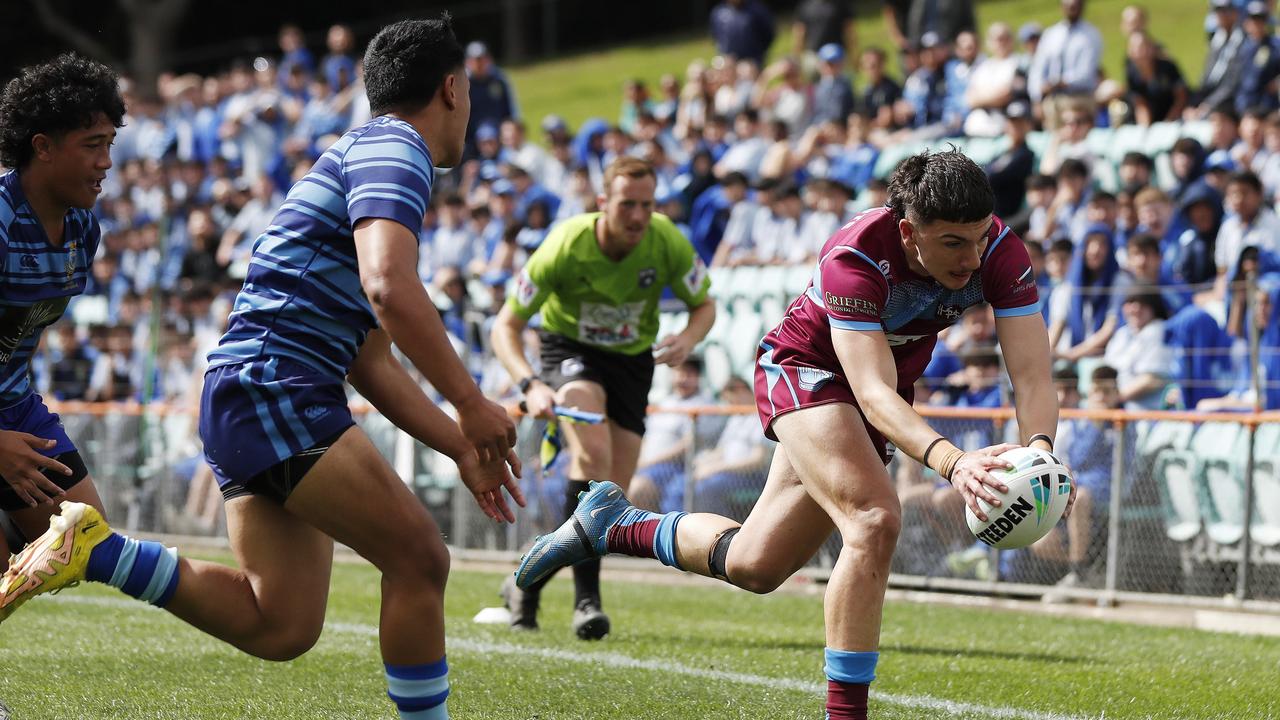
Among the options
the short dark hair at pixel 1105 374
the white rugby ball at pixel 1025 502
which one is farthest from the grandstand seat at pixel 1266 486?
the white rugby ball at pixel 1025 502

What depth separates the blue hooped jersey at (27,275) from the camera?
15.5 feet

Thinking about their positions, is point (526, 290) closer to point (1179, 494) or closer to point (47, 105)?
point (47, 105)

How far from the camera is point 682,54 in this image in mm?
30828

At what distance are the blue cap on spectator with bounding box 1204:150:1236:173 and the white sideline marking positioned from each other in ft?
22.3

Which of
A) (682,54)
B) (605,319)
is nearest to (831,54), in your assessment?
(605,319)

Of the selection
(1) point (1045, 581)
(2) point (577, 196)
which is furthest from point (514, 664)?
(2) point (577, 196)

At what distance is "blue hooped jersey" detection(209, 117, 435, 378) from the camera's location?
4.00 metres

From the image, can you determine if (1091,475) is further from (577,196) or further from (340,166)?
(577,196)

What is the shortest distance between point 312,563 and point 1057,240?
25.3ft

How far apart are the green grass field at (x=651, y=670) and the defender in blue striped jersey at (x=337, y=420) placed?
1.23 metres

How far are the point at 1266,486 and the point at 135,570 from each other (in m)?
6.75

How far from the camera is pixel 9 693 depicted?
562cm

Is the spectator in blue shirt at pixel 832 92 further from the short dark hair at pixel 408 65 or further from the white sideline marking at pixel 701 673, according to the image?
the short dark hair at pixel 408 65

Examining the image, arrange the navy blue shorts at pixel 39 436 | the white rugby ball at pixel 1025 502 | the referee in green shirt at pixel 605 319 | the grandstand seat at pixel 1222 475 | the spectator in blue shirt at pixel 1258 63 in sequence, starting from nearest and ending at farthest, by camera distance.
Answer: the white rugby ball at pixel 1025 502 < the navy blue shorts at pixel 39 436 < the referee in green shirt at pixel 605 319 < the grandstand seat at pixel 1222 475 < the spectator in blue shirt at pixel 1258 63
